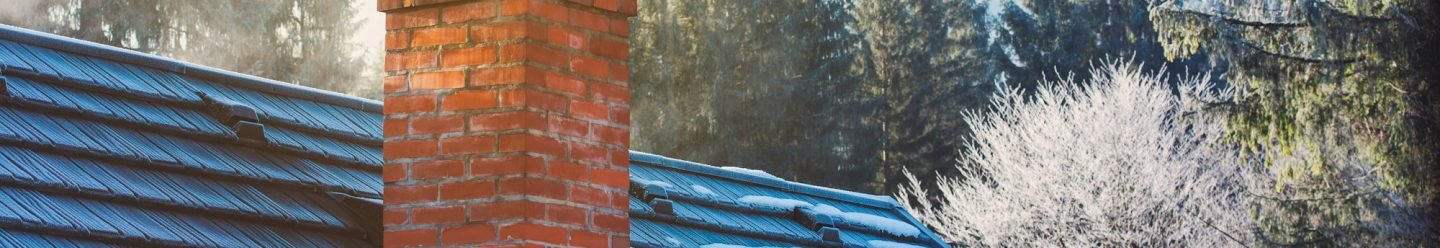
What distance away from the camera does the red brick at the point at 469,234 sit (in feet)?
10.9

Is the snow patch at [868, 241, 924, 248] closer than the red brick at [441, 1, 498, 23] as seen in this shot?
No

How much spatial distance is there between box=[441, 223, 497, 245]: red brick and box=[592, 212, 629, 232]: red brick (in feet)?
0.93

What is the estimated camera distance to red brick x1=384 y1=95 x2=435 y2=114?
11.4ft

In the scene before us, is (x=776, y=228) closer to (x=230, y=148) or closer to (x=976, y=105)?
(x=230, y=148)

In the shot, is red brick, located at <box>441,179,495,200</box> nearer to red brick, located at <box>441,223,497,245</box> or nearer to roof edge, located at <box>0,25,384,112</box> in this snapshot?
red brick, located at <box>441,223,497,245</box>

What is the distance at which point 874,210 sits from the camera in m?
7.56

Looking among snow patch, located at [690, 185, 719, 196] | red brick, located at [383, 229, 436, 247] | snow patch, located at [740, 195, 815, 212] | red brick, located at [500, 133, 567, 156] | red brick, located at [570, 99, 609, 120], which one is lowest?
snow patch, located at [740, 195, 815, 212]

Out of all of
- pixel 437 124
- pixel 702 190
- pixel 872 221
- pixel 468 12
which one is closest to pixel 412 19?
pixel 468 12

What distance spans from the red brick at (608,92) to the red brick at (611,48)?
72 millimetres

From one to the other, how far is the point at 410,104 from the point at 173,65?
1.51 meters

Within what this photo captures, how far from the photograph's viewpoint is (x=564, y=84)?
3.46 metres

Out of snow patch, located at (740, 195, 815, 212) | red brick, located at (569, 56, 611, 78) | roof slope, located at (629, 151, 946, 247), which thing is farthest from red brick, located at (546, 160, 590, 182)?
snow patch, located at (740, 195, 815, 212)

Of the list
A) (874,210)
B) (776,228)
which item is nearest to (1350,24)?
(874,210)

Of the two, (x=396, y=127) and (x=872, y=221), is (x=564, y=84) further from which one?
(x=872, y=221)
